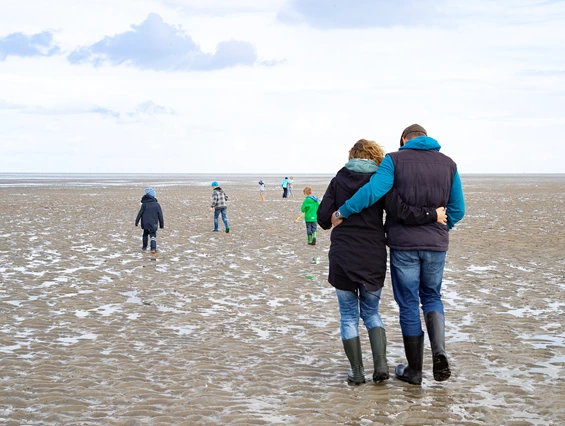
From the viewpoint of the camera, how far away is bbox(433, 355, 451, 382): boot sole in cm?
615

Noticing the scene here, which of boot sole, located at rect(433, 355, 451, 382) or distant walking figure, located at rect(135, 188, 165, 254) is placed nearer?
boot sole, located at rect(433, 355, 451, 382)

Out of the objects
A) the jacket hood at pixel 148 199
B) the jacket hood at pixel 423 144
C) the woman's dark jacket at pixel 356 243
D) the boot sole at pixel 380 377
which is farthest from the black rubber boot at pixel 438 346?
the jacket hood at pixel 148 199

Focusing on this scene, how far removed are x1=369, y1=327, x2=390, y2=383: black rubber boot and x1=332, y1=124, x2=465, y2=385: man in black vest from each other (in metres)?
0.23

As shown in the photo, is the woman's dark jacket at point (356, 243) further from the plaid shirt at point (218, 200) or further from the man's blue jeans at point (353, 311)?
the plaid shirt at point (218, 200)

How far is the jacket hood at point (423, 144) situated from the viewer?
6180 mm

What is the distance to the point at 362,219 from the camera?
245 inches

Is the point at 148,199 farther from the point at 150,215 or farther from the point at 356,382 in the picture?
the point at 356,382

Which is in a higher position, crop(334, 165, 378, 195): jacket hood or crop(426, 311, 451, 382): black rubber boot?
crop(334, 165, 378, 195): jacket hood

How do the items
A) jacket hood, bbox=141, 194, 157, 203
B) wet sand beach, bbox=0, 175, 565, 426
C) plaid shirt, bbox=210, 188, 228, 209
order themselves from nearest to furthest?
1. wet sand beach, bbox=0, 175, 565, 426
2. jacket hood, bbox=141, 194, 157, 203
3. plaid shirt, bbox=210, 188, 228, 209

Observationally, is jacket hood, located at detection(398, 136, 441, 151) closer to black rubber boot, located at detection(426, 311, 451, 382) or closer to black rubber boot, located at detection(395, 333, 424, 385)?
black rubber boot, located at detection(426, 311, 451, 382)

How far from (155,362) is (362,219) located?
287 centimetres

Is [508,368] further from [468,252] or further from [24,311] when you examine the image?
[468,252]

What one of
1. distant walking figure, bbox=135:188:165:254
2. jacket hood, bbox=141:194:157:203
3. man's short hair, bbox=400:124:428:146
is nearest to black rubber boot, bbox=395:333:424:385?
man's short hair, bbox=400:124:428:146

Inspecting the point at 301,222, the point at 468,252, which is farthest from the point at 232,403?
the point at 301,222
